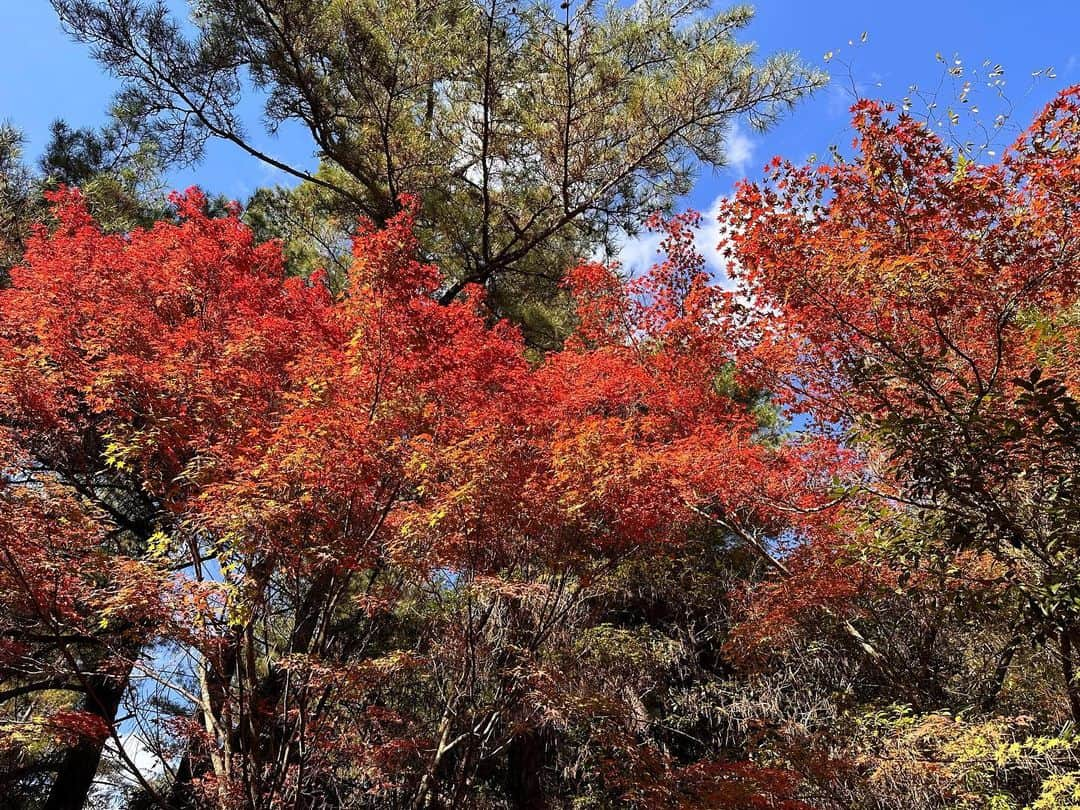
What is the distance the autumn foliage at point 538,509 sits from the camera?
175 inches

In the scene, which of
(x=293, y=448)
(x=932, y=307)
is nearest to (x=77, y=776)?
(x=293, y=448)

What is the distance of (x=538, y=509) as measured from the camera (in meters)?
6.55

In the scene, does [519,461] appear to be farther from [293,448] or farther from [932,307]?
[932,307]

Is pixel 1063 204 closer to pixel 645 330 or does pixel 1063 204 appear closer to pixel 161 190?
pixel 645 330

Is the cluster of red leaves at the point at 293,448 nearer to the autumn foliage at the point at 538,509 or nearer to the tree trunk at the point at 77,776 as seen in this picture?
the autumn foliage at the point at 538,509

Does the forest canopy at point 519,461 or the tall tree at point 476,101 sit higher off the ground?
the tall tree at point 476,101

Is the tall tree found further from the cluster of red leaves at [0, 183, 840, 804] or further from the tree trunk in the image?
the tree trunk

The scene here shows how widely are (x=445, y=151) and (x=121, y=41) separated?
4809 mm

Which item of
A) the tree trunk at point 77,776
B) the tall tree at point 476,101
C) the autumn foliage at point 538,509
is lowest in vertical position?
the tree trunk at point 77,776

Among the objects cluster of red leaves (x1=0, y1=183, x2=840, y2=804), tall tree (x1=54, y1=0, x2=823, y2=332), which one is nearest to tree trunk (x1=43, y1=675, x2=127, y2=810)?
cluster of red leaves (x1=0, y1=183, x2=840, y2=804)

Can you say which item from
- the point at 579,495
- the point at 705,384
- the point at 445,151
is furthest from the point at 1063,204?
the point at 445,151

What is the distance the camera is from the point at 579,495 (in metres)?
6.52

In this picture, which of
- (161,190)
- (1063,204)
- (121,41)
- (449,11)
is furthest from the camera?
(161,190)

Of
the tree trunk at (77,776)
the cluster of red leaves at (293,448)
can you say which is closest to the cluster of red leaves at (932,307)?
the cluster of red leaves at (293,448)
